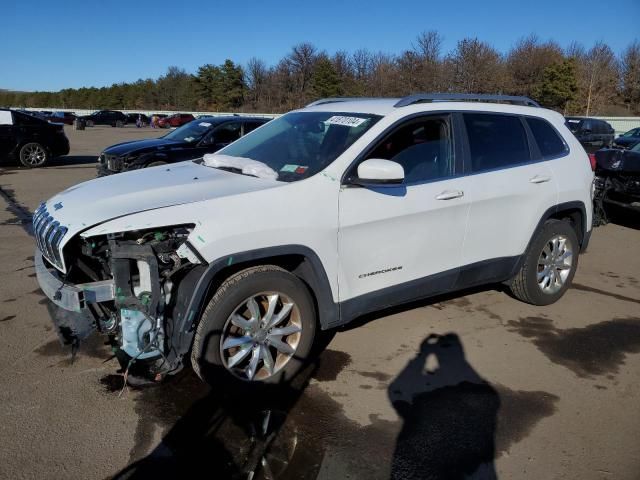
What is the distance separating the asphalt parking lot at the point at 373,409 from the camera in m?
2.78

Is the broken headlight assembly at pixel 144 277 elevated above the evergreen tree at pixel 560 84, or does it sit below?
below

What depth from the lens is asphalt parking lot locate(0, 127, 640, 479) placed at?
278cm

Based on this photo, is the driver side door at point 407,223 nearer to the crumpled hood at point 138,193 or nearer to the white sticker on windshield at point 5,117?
the crumpled hood at point 138,193

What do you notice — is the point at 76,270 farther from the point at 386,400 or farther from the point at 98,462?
the point at 386,400

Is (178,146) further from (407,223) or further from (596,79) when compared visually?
(596,79)

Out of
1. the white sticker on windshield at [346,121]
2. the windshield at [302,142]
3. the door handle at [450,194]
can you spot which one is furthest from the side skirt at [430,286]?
the white sticker on windshield at [346,121]

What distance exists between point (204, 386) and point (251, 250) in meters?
1.09

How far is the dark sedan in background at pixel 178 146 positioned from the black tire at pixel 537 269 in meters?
5.93

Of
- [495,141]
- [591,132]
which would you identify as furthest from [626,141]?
[495,141]

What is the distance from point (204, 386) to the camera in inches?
138

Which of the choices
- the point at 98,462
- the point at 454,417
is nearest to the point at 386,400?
the point at 454,417

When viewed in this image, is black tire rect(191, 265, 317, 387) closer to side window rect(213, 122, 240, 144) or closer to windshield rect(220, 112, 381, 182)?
windshield rect(220, 112, 381, 182)

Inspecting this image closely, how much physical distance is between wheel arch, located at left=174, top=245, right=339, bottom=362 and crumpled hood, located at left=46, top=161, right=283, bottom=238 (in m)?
0.36

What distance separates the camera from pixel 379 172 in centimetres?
334
